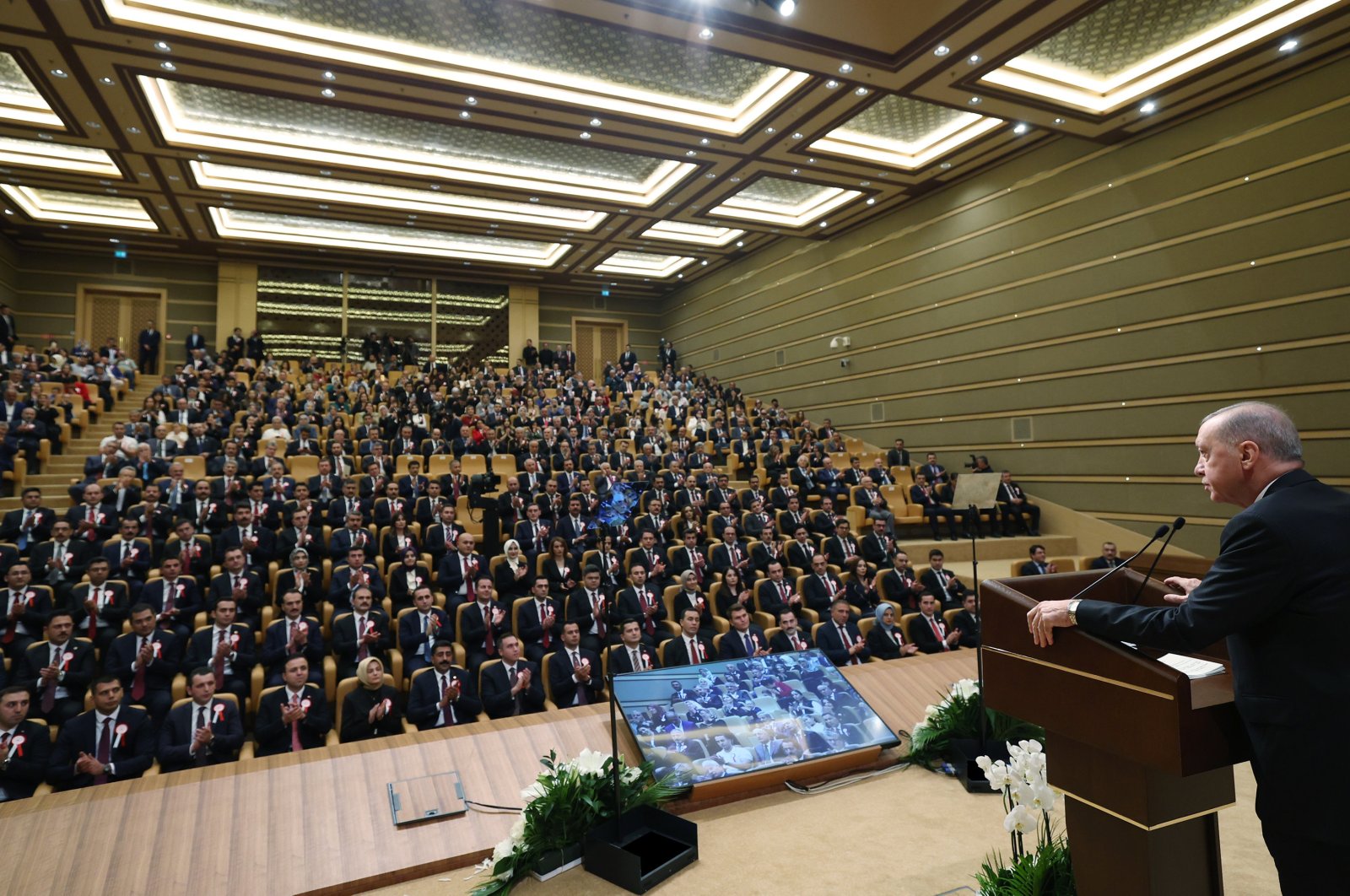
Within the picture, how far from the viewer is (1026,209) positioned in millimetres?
8594

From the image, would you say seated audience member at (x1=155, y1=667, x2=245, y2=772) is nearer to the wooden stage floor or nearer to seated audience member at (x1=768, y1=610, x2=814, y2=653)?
the wooden stage floor

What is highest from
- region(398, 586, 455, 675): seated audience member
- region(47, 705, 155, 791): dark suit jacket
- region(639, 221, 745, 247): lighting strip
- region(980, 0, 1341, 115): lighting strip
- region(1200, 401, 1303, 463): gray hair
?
region(639, 221, 745, 247): lighting strip

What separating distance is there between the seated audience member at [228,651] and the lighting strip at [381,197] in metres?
6.55

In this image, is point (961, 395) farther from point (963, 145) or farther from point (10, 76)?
point (10, 76)

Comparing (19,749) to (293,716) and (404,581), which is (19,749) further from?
(404,581)

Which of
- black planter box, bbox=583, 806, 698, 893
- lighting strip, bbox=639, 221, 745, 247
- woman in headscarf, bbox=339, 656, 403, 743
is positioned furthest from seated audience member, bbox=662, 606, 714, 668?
lighting strip, bbox=639, 221, 745, 247

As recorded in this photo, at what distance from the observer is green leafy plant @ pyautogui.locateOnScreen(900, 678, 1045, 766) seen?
300cm

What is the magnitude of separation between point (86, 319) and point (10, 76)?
6201 mm

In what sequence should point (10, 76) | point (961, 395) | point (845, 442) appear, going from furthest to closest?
1. point (845, 442)
2. point (961, 395)
3. point (10, 76)

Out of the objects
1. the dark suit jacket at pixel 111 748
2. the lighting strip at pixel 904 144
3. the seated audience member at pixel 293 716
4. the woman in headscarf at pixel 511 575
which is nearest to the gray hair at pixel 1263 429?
the seated audience member at pixel 293 716

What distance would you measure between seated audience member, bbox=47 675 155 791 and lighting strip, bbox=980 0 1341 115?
25.6 ft

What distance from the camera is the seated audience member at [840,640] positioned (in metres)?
4.82

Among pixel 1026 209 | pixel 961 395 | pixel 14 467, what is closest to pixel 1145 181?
pixel 1026 209

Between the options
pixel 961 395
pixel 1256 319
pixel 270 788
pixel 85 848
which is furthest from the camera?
→ pixel 961 395
